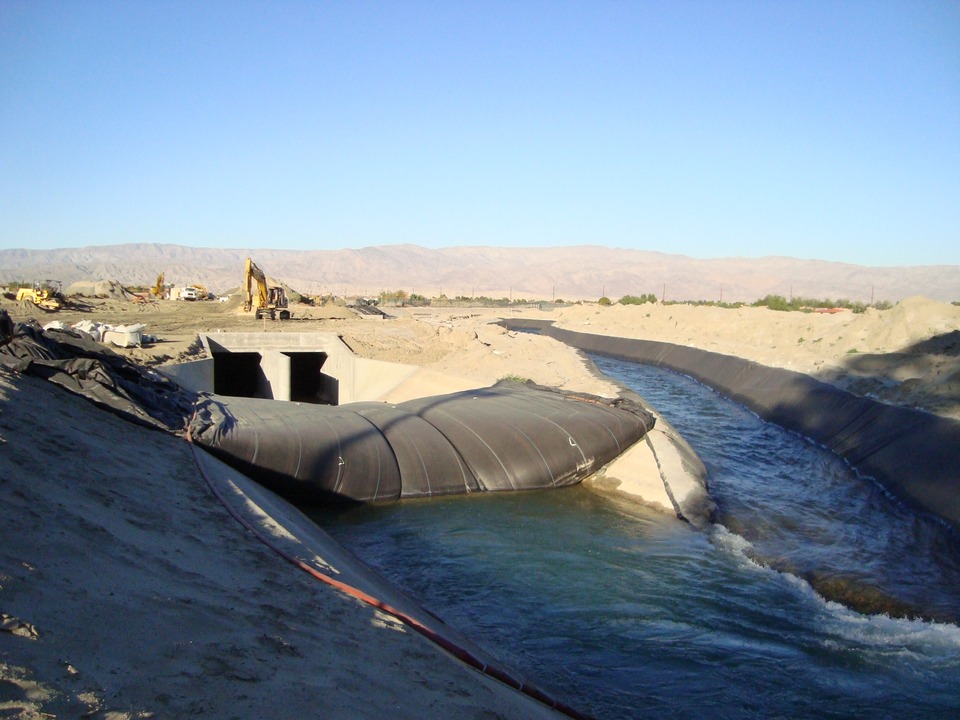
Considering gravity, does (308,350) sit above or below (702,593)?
above

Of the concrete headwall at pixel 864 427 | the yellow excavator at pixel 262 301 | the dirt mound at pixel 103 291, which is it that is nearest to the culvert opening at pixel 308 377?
the yellow excavator at pixel 262 301

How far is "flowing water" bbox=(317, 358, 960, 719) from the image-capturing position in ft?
22.5

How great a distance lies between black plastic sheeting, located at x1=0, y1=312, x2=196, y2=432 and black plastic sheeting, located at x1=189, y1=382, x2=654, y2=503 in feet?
1.91

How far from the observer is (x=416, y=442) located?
42.6ft

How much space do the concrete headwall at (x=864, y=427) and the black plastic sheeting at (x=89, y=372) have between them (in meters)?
12.1

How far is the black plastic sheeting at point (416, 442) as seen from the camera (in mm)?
11391

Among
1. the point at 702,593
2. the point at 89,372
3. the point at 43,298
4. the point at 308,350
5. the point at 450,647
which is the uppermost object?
the point at 43,298

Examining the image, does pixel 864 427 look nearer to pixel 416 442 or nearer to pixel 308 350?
pixel 416 442

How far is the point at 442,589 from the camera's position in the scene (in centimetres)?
891

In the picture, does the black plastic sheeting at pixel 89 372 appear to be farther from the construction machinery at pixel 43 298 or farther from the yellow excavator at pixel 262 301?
the construction machinery at pixel 43 298

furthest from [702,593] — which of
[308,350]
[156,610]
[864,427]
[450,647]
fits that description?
[308,350]

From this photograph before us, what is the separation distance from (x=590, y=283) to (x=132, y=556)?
186 meters

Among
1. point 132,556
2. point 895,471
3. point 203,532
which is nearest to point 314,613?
point 132,556

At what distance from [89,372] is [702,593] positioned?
868 centimetres
